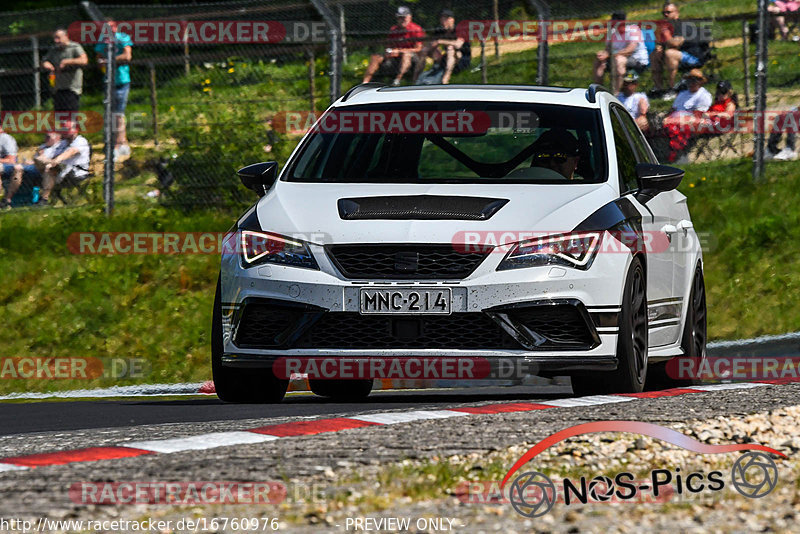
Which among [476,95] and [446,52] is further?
[446,52]

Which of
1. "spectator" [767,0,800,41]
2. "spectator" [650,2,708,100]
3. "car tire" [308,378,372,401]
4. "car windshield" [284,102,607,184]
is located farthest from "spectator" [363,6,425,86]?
"car windshield" [284,102,607,184]

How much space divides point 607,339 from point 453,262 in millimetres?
896

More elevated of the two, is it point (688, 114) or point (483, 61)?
point (483, 61)

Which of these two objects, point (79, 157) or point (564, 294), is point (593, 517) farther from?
point (79, 157)

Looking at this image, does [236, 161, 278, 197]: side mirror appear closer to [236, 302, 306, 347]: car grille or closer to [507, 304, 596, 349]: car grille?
[236, 302, 306, 347]: car grille

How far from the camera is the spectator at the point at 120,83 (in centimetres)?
1844

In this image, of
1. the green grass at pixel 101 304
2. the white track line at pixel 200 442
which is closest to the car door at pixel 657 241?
the white track line at pixel 200 442

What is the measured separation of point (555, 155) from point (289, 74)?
974 cm

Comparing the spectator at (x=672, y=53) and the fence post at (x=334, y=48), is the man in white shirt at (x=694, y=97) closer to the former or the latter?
the spectator at (x=672, y=53)

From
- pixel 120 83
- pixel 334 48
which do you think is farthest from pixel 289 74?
pixel 120 83

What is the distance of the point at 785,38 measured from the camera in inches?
720

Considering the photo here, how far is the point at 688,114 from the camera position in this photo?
17.6 m

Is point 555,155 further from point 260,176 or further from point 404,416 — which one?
point 404,416

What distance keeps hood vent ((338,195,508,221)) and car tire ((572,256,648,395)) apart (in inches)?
33.1
